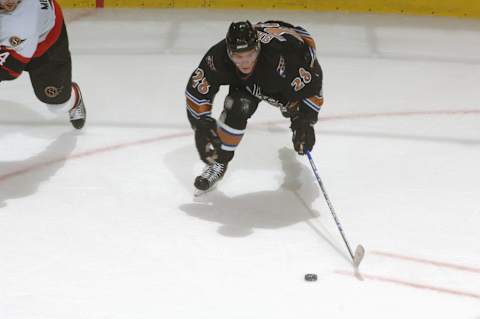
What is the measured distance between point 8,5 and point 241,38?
0.97 metres

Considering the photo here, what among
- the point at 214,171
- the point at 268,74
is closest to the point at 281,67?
the point at 268,74

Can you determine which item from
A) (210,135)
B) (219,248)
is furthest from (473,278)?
(210,135)

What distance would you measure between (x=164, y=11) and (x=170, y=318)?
3421 millimetres

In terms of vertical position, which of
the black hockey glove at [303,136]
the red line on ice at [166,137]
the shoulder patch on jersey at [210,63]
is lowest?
the red line on ice at [166,137]

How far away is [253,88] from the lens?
296 cm

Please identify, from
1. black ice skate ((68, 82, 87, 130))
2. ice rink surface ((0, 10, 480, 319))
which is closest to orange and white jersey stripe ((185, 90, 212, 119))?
ice rink surface ((0, 10, 480, 319))

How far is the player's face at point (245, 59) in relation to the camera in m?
2.69

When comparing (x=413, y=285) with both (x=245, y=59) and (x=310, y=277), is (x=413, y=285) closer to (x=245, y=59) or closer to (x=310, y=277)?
(x=310, y=277)

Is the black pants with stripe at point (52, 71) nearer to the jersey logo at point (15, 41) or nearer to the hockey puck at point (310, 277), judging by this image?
the jersey logo at point (15, 41)

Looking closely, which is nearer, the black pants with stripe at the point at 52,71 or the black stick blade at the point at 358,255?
the black stick blade at the point at 358,255

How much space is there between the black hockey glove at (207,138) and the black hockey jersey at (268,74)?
0.29 feet

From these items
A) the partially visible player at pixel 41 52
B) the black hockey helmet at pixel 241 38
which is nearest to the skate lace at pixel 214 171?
the black hockey helmet at pixel 241 38

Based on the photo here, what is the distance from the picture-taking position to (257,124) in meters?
3.87

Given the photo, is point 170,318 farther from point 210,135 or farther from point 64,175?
point 64,175
